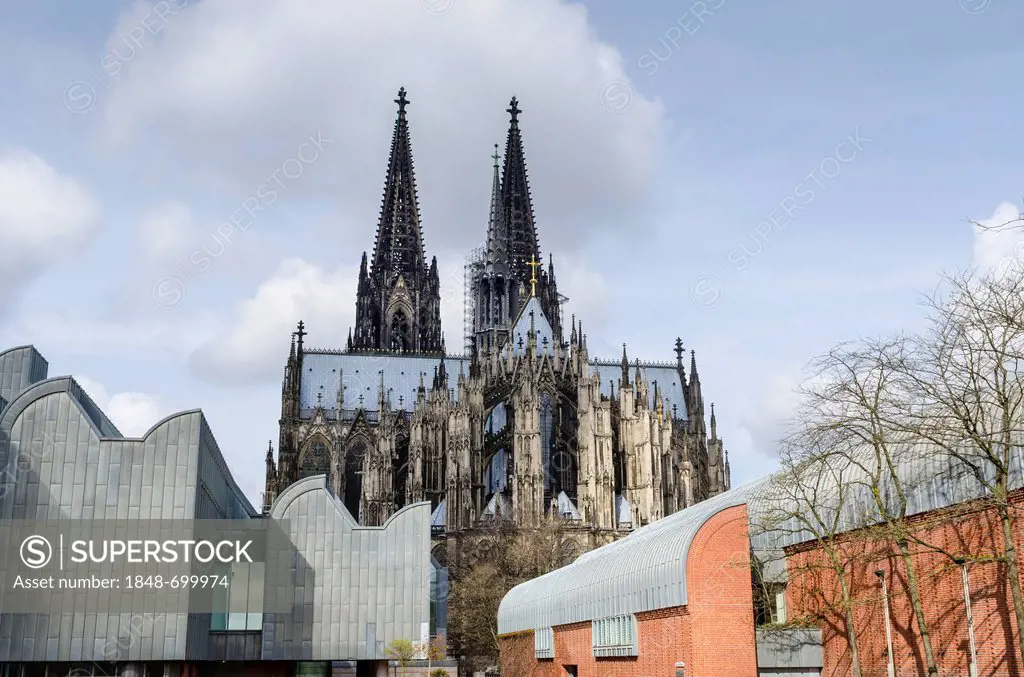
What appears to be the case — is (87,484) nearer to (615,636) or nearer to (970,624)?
(615,636)

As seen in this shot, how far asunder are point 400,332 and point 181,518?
68.3m

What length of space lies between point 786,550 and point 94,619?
80.6 feet

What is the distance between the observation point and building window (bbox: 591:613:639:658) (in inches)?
1389

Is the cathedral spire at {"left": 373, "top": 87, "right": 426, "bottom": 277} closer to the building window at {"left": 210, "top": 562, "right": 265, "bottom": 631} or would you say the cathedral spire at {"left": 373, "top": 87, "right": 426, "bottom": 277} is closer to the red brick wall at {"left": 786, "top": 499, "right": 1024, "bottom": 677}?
the building window at {"left": 210, "top": 562, "right": 265, "bottom": 631}

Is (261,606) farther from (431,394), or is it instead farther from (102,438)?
(431,394)

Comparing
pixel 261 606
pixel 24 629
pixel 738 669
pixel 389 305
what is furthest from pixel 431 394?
pixel 738 669

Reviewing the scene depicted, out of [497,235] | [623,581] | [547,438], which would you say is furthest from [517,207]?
[623,581]

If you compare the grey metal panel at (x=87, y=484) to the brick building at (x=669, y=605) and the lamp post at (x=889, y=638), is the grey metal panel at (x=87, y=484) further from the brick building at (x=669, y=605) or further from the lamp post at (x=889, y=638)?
the lamp post at (x=889, y=638)

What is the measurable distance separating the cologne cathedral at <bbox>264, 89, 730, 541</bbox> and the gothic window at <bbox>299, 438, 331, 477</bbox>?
0.12m

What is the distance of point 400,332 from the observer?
Answer: 107750mm

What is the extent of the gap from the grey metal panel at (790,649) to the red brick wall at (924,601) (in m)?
0.35

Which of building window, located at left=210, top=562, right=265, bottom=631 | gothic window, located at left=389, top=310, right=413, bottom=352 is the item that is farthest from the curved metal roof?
gothic window, located at left=389, top=310, right=413, bottom=352

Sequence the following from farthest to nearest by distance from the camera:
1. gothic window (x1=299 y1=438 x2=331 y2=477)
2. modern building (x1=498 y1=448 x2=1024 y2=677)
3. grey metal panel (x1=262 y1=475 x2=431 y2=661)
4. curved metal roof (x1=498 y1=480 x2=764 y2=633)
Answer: gothic window (x1=299 y1=438 x2=331 y2=477), grey metal panel (x1=262 y1=475 x2=431 y2=661), curved metal roof (x1=498 y1=480 x2=764 y2=633), modern building (x1=498 y1=448 x2=1024 y2=677)

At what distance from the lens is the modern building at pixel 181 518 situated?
38.6 m
